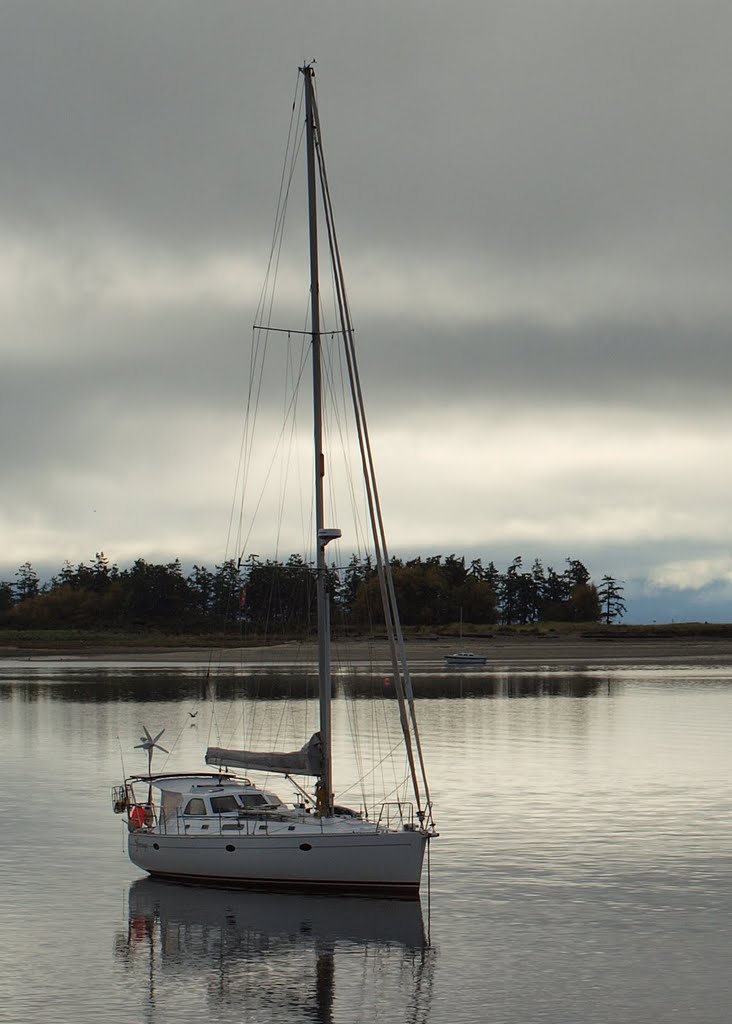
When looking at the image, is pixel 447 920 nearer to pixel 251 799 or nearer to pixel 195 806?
pixel 251 799

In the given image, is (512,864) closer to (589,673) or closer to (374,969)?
(374,969)

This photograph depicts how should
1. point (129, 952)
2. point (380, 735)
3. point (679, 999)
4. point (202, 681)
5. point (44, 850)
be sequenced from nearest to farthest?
point (679, 999) < point (129, 952) < point (44, 850) < point (380, 735) < point (202, 681)

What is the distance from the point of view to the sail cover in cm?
3934

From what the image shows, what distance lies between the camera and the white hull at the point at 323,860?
35844 millimetres

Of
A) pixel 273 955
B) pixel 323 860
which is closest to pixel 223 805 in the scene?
pixel 323 860

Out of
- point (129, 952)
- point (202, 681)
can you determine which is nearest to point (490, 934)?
point (129, 952)

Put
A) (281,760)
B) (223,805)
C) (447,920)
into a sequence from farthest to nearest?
1. (281,760)
2. (223,805)
3. (447,920)

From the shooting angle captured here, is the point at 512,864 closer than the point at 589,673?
Yes

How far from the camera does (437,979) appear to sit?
101 feet

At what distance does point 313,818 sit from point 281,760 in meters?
3.15

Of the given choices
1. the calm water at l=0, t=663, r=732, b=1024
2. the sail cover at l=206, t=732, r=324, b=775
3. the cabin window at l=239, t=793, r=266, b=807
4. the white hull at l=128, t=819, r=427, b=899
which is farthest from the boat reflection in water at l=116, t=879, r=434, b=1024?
the sail cover at l=206, t=732, r=324, b=775

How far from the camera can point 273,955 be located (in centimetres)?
3288

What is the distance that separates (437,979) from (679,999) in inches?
214

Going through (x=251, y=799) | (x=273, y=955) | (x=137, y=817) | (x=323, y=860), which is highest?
(x=251, y=799)
